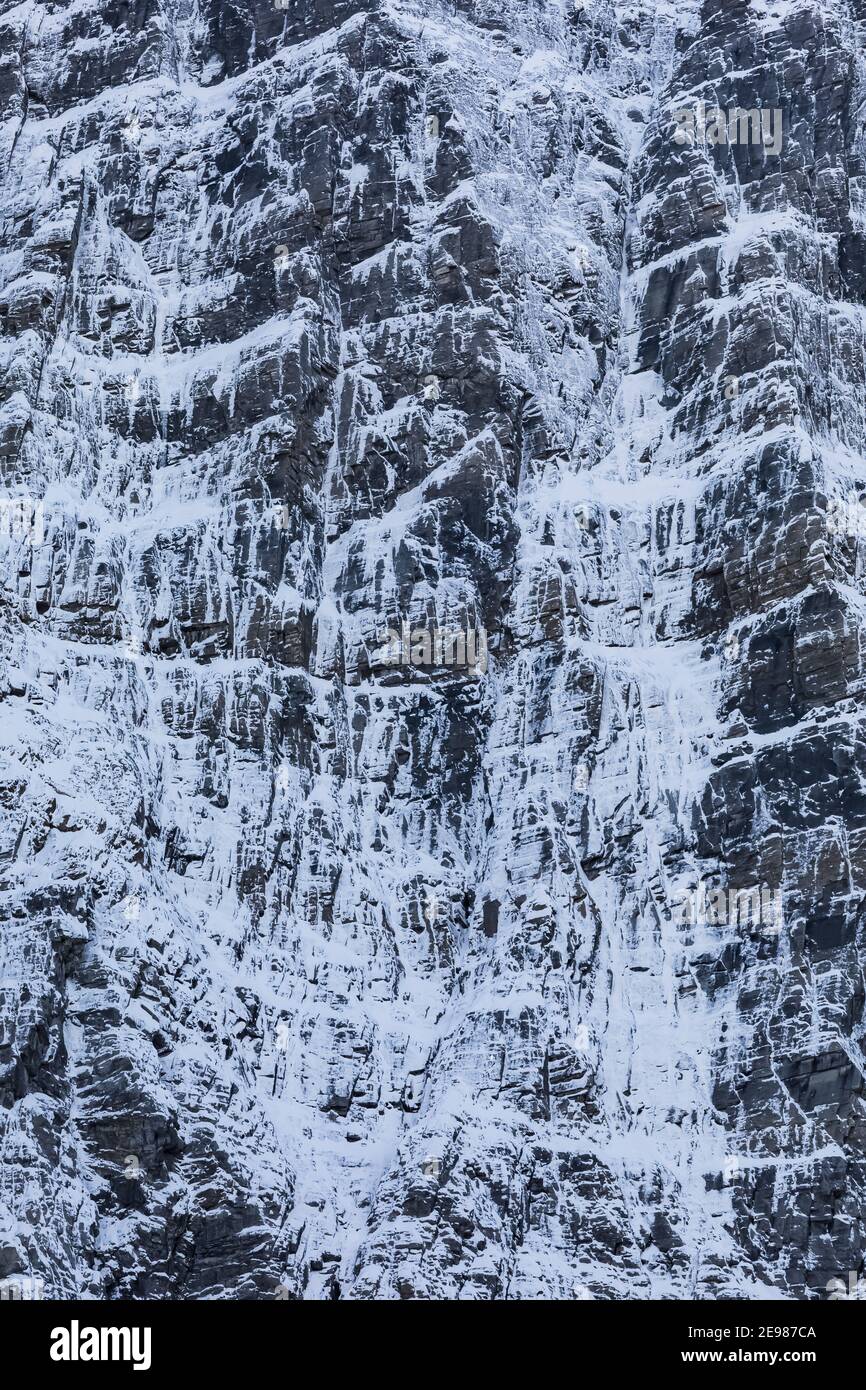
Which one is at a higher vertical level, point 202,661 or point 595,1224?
point 202,661

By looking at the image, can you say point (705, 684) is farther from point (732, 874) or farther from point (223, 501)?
point (223, 501)

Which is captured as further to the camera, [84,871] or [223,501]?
[223,501]

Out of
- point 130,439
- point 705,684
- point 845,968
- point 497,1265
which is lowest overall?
point 497,1265

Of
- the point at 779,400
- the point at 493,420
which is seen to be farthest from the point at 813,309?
the point at 493,420

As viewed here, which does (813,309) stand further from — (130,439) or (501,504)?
(130,439)
